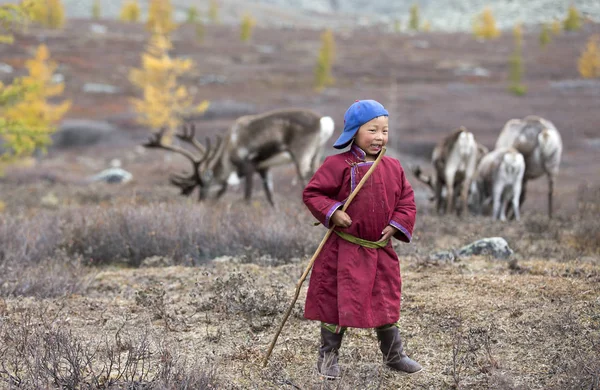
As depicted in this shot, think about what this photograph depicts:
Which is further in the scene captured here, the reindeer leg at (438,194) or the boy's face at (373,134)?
the reindeer leg at (438,194)

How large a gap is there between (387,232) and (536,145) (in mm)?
9817

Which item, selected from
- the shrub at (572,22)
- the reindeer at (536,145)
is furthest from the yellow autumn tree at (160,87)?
the shrub at (572,22)

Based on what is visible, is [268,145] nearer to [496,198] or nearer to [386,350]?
[496,198]

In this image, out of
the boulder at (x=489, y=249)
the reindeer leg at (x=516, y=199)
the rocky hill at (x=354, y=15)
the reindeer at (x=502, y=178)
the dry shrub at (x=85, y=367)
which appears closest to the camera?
the dry shrub at (x=85, y=367)

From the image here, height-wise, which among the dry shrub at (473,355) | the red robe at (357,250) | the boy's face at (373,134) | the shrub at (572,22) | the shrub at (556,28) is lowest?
the dry shrub at (473,355)

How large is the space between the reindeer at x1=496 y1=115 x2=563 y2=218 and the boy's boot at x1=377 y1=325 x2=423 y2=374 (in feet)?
30.6

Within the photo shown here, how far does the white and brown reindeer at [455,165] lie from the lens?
12266mm

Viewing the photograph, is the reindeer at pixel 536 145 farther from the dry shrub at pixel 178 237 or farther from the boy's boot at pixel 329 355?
the boy's boot at pixel 329 355

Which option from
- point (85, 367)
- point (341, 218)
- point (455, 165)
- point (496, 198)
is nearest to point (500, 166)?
point (496, 198)

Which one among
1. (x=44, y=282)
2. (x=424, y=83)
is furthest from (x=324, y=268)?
(x=424, y=83)

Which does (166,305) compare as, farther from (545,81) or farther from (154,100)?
(545,81)

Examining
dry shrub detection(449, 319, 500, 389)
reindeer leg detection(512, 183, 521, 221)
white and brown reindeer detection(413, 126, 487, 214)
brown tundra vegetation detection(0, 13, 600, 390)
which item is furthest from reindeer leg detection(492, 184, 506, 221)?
dry shrub detection(449, 319, 500, 389)

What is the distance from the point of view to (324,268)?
386 cm

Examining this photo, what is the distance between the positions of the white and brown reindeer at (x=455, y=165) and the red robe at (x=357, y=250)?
342 inches
